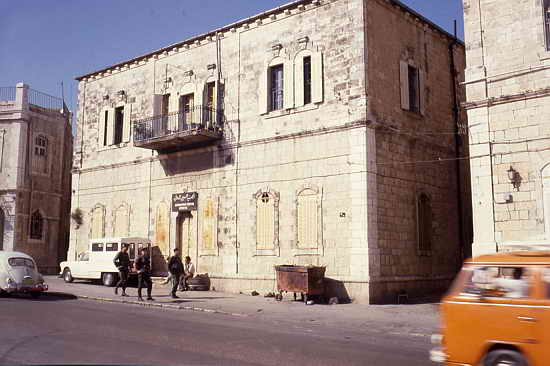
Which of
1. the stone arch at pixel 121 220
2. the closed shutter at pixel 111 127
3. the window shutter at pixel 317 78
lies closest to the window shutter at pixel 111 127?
the closed shutter at pixel 111 127

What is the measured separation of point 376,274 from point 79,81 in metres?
20.5

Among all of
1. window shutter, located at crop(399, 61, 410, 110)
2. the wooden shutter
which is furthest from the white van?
window shutter, located at crop(399, 61, 410, 110)

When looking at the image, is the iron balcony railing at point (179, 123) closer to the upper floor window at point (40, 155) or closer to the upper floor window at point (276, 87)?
the upper floor window at point (276, 87)

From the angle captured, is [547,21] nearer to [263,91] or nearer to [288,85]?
[288,85]

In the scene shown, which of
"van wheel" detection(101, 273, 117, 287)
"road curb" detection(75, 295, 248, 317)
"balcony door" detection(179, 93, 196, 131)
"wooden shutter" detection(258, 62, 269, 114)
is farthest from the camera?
"balcony door" detection(179, 93, 196, 131)

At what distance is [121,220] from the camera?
87.8 ft

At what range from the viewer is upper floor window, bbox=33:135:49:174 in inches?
1355

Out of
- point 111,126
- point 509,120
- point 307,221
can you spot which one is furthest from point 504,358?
point 111,126

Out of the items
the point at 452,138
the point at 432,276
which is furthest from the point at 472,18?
the point at 432,276

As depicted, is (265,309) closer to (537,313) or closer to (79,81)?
(537,313)

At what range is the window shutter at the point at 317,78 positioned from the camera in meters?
20.2

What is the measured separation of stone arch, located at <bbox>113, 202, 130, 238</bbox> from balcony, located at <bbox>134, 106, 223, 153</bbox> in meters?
3.55

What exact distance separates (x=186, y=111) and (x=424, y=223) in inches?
442

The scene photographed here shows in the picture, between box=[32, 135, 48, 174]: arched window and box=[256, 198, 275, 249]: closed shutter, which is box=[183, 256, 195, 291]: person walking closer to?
box=[256, 198, 275, 249]: closed shutter
